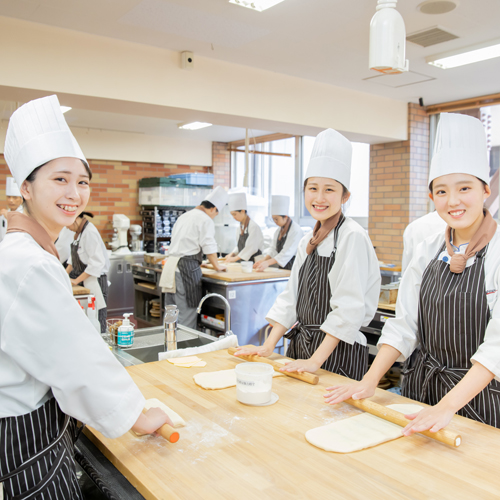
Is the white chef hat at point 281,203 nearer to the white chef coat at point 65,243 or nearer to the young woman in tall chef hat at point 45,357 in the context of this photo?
the white chef coat at point 65,243

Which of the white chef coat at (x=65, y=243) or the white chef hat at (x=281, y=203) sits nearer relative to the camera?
the white chef coat at (x=65, y=243)

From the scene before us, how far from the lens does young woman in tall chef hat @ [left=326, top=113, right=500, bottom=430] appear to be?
5.28 ft

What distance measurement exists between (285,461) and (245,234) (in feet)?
18.2

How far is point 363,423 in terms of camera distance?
4.68ft

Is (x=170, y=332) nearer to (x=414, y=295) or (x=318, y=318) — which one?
(x=318, y=318)

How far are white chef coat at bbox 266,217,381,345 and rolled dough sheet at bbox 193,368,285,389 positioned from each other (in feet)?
1.13

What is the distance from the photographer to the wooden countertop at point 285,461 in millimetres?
1080

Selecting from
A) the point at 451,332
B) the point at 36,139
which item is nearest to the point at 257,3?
the point at 36,139

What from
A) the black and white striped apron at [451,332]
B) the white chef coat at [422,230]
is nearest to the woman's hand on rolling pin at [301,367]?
the black and white striped apron at [451,332]

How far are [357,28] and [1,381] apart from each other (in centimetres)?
369

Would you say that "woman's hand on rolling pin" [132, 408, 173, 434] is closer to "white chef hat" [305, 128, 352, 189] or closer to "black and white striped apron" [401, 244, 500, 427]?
"black and white striped apron" [401, 244, 500, 427]

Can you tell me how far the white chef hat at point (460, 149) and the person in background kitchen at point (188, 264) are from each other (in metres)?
3.75

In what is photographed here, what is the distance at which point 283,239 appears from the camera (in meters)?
6.19

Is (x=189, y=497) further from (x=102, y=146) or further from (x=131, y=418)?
(x=102, y=146)
